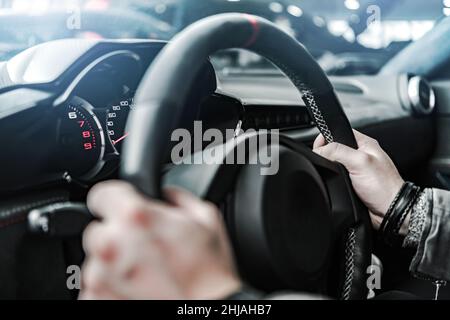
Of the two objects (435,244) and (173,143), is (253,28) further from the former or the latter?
(435,244)

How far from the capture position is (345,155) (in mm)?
1097

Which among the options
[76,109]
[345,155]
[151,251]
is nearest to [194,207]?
[151,251]

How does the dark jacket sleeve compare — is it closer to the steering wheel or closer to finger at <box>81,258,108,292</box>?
the steering wheel

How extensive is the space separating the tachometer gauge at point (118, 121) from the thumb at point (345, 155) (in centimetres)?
39

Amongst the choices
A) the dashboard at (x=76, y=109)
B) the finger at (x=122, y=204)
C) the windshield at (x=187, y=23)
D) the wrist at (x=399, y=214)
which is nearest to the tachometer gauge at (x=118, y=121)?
the dashboard at (x=76, y=109)

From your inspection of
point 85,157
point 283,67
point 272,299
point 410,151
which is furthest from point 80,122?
point 410,151

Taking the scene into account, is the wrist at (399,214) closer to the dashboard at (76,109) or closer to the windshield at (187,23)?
the windshield at (187,23)

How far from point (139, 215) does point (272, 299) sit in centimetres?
23

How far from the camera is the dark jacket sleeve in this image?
3.62 ft

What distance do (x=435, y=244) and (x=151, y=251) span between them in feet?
2.15

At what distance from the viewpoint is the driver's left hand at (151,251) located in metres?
0.60

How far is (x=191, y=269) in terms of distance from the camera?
62cm

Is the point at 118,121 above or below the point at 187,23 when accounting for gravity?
below
